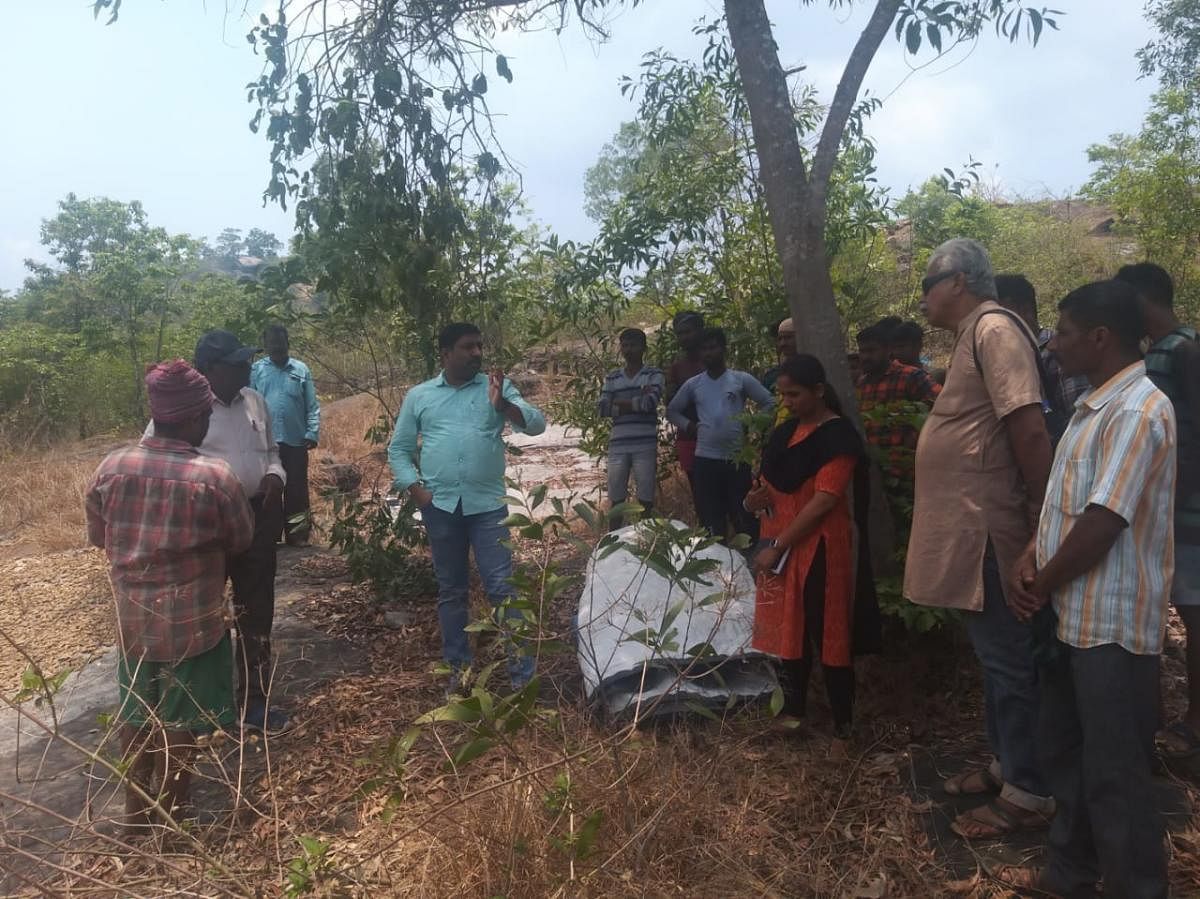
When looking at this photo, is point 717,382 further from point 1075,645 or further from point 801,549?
point 1075,645

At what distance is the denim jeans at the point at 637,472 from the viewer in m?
5.38

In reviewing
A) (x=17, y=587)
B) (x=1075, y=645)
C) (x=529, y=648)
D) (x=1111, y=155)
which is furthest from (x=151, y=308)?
(x=1111, y=155)

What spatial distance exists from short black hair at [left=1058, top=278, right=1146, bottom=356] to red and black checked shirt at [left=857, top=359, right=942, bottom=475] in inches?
42.8

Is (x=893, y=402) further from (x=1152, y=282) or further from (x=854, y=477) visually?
(x=1152, y=282)

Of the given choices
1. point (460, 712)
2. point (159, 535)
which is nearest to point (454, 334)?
point (159, 535)

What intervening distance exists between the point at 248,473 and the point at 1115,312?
325 cm

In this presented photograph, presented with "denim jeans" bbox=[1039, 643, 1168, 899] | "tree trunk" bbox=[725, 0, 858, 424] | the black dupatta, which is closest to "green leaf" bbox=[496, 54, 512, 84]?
"tree trunk" bbox=[725, 0, 858, 424]

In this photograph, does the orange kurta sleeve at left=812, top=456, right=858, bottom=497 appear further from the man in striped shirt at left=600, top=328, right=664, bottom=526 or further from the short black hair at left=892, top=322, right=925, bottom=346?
the man in striped shirt at left=600, top=328, right=664, bottom=526

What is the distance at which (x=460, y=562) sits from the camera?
3.88 meters

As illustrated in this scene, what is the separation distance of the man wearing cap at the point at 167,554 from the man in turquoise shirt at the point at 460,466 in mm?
1042

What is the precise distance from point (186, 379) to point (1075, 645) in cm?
273

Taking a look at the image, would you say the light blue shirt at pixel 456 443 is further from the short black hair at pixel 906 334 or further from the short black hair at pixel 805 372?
the short black hair at pixel 906 334

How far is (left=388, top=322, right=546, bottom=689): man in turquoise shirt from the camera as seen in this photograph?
376cm

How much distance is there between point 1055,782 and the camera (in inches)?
86.2
